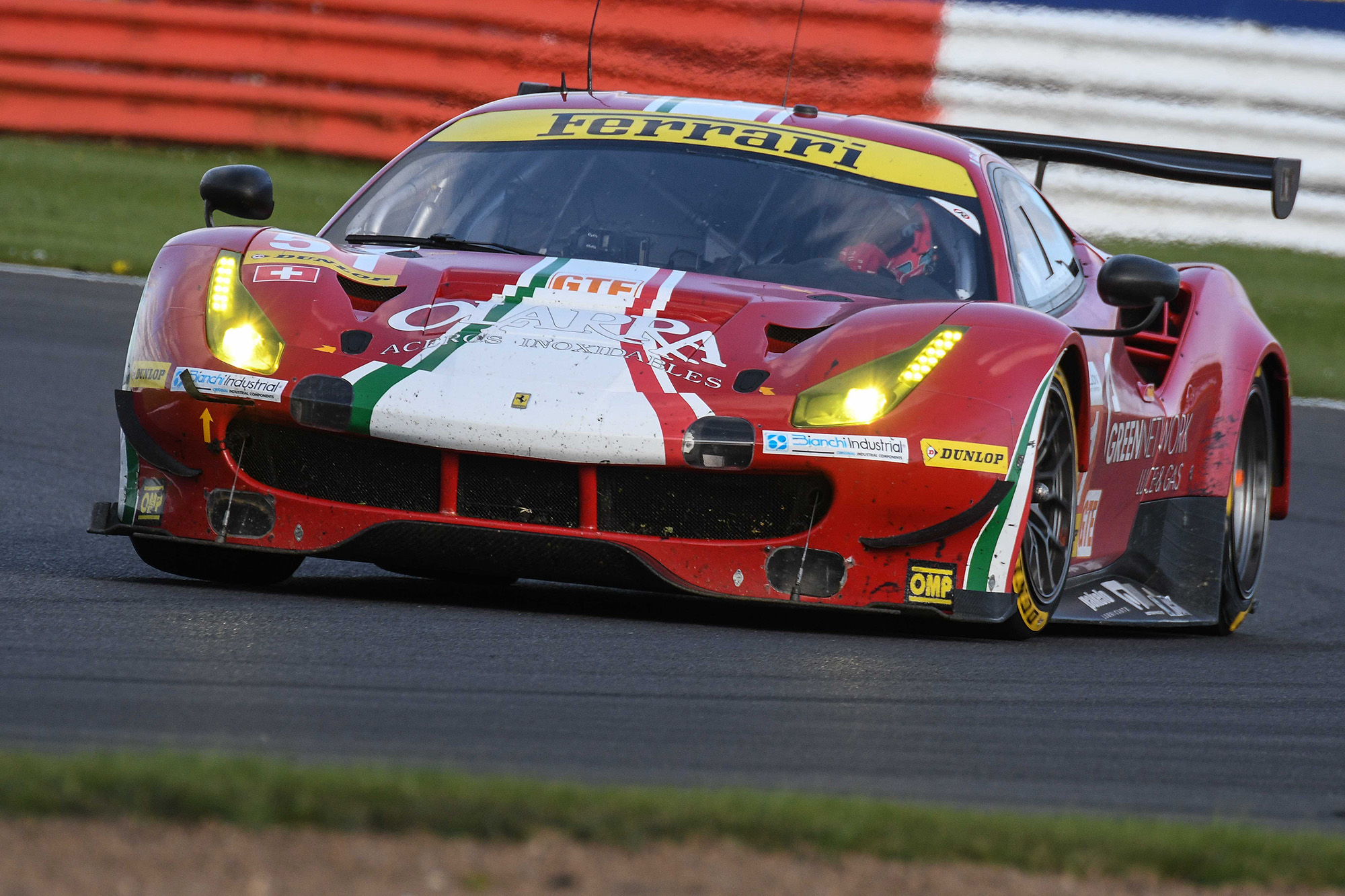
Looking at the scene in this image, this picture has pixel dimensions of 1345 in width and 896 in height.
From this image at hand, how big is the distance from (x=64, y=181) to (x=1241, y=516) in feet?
31.5

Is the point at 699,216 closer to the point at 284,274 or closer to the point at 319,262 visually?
the point at 319,262

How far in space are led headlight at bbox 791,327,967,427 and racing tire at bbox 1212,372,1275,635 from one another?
203 centimetres

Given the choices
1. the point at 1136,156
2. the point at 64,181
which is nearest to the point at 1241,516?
the point at 1136,156

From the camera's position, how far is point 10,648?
3705 mm

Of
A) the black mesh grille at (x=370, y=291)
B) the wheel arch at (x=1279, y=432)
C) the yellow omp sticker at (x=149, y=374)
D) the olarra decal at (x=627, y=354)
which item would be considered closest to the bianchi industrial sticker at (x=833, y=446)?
the olarra decal at (x=627, y=354)

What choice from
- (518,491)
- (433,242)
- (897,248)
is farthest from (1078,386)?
(433,242)

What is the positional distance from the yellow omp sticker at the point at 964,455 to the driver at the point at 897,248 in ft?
2.86

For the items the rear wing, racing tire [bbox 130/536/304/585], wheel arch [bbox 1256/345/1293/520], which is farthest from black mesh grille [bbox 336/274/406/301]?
wheel arch [bbox 1256/345/1293/520]

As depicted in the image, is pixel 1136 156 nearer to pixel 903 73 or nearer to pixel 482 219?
pixel 482 219

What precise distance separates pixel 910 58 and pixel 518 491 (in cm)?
992

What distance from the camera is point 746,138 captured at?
581 centimetres

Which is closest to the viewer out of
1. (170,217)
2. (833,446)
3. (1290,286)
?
(833,446)

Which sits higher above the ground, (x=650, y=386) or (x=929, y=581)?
(x=650, y=386)

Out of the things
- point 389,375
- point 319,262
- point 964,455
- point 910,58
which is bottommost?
point 964,455
